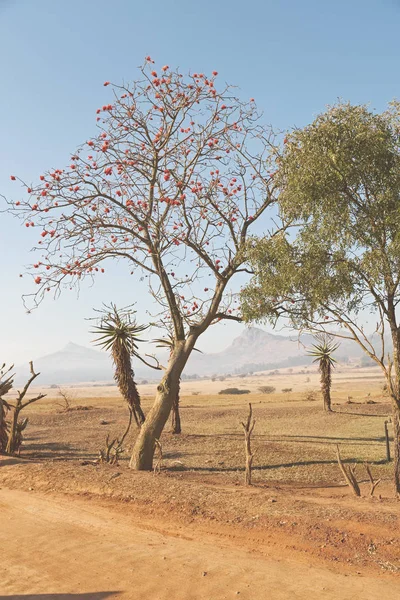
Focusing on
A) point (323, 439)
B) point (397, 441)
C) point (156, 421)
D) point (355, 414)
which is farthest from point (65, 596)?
point (355, 414)

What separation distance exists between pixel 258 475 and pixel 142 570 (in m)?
8.49

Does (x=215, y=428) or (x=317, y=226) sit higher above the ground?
(x=317, y=226)

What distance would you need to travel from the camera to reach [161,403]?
14.2m

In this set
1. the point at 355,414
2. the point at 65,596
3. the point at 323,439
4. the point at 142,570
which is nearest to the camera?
the point at 65,596

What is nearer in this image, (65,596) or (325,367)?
(65,596)

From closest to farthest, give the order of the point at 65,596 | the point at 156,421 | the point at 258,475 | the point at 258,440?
1. the point at 65,596
2. the point at 156,421
3. the point at 258,475
4. the point at 258,440

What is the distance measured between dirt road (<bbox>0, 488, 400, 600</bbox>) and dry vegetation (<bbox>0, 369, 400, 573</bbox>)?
2.41 feet

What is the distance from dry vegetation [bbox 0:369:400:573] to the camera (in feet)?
27.9

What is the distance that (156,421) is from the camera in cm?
1415

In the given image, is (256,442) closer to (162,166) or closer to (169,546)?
(162,166)

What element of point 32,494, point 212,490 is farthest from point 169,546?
point 32,494

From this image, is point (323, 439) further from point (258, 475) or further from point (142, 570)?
point (142, 570)

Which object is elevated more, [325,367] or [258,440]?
[325,367]

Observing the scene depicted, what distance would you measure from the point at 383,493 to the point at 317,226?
685 cm
